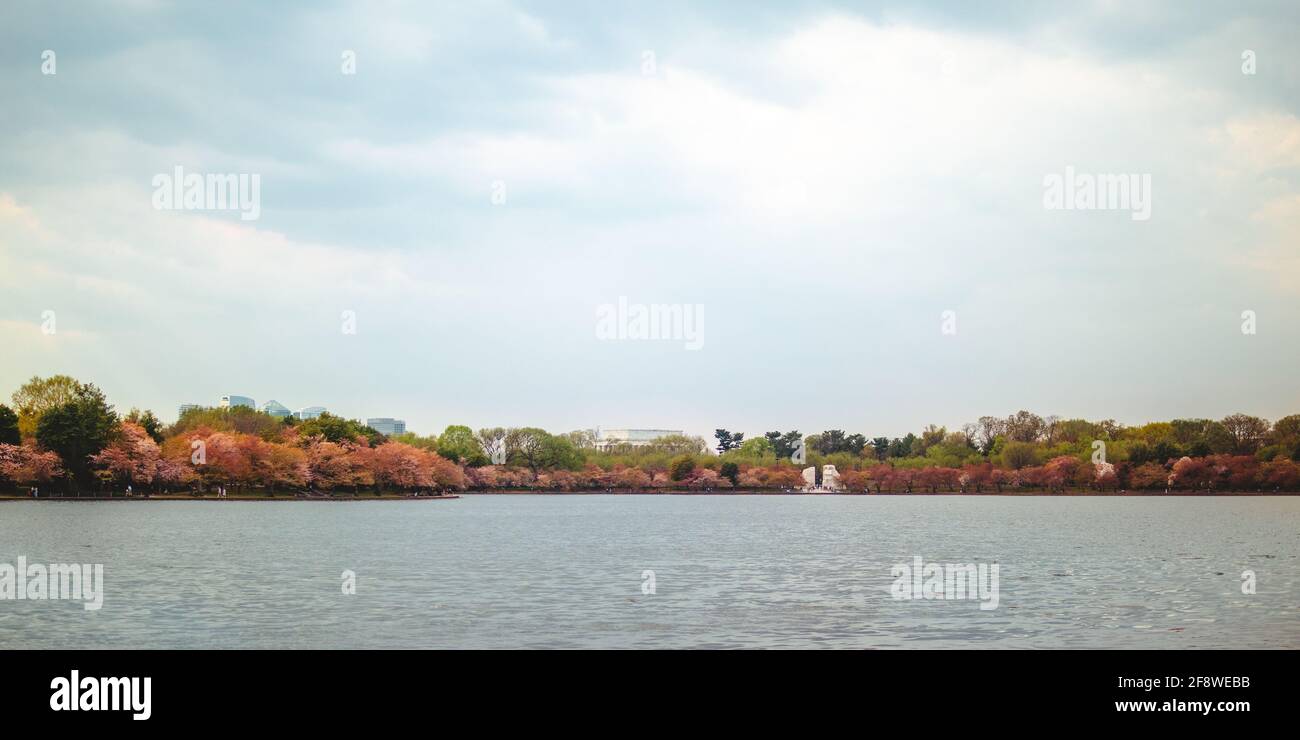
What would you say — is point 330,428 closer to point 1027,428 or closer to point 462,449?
point 462,449

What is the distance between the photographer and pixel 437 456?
162m

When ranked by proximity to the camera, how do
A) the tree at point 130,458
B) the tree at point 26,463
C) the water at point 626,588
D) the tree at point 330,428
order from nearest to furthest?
the water at point 626,588, the tree at point 26,463, the tree at point 130,458, the tree at point 330,428

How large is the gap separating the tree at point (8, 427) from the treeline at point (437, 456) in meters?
0.17

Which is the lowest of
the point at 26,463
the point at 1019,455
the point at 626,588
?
the point at 626,588

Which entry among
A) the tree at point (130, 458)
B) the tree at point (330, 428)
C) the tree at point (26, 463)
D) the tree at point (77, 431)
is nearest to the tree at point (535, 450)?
the tree at point (330, 428)

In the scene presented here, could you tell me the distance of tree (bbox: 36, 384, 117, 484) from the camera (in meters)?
102

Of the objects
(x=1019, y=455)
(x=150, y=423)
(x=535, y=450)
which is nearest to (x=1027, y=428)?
(x=1019, y=455)

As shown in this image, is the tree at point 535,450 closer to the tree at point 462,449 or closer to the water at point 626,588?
the tree at point 462,449

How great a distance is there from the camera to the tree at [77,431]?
102m

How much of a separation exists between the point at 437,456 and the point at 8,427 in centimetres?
6779

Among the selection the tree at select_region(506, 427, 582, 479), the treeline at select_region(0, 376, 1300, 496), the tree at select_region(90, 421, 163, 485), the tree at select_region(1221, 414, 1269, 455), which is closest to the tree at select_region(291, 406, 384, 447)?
the treeline at select_region(0, 376, 1300, 496)

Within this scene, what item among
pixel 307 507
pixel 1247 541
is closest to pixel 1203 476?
pixel 1247 541
